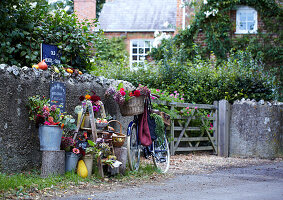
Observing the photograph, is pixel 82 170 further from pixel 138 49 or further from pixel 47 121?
pixel 138 49

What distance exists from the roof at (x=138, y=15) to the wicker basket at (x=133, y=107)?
13.4m

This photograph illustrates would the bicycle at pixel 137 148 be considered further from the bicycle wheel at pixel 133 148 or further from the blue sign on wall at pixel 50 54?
the blue sign on wall at pixel 50 54

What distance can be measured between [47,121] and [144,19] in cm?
1640

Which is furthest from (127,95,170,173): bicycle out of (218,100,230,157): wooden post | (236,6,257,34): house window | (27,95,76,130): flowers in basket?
(236,6,257,34): house window

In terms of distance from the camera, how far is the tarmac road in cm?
515

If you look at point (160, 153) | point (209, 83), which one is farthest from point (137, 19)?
point (160, 153)

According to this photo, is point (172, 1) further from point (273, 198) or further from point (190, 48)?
point (273, 198)

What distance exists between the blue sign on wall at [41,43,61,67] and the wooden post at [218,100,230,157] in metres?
5.53

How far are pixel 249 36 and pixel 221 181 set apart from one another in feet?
41.3

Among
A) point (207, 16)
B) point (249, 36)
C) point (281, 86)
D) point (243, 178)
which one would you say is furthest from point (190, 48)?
point (243, 178)

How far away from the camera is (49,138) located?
6180 millimetres

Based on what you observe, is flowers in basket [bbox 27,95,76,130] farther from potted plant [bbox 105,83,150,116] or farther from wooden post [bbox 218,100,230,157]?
wooden post [bbox 218,100,230,157]

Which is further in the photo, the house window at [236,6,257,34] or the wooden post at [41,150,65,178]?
the house window at [236,6,257,34]

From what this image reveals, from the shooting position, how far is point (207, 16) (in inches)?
685
